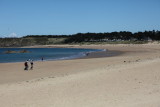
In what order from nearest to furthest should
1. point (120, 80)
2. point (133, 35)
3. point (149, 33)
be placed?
point (120, 80)
point (149, 33)
point (133, 35)

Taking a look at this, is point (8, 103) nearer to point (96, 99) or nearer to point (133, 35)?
point (96, 99)

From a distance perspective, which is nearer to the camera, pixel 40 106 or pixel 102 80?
pixel 40 106

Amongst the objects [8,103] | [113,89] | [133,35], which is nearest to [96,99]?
[113,89]

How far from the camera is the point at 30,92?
→ 13.2 m

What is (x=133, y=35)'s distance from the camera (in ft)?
628

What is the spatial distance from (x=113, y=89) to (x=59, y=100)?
277cm

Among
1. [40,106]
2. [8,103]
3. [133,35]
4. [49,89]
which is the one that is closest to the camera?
[40,106]

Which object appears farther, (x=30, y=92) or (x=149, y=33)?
(x=149, y=33)

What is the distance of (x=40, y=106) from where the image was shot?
10406 mm

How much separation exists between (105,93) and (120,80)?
3.36 meters

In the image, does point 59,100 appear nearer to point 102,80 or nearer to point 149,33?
point 102,80

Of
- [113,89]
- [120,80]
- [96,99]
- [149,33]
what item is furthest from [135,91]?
[149,33]

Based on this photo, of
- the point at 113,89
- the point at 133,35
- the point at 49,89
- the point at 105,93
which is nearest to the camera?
the point at 105,93

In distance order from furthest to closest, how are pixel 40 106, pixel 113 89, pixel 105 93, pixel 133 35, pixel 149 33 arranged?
1. pixel 133 35
2. pixel 149 33
3. pixel 113 89
4. pixel 105 93
5. pixel 40 106
